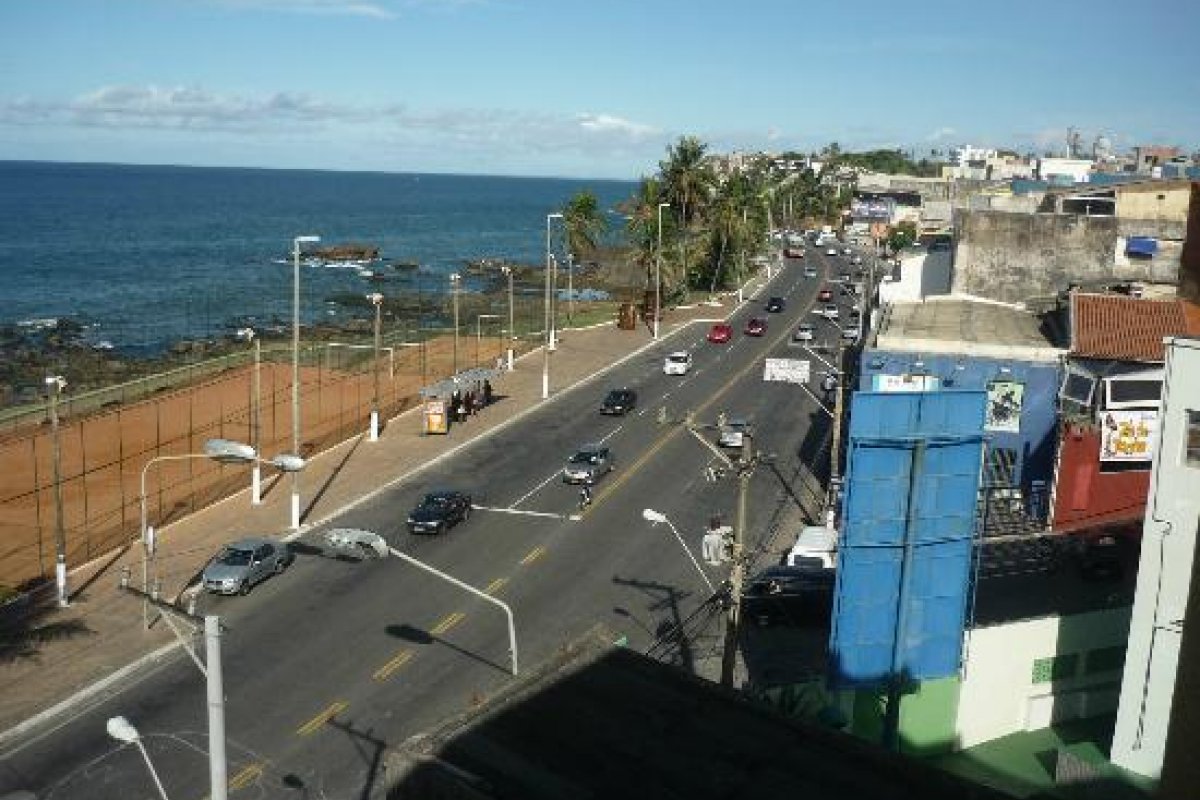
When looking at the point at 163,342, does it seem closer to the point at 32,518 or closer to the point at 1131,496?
the point at 32,518

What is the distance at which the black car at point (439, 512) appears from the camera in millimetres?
41781

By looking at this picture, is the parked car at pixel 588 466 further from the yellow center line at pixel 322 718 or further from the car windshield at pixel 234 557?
the yellow center line at pixel 322 718

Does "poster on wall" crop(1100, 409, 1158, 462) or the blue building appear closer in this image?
"poster on wall" crop(1100, 409, 1158, 462)

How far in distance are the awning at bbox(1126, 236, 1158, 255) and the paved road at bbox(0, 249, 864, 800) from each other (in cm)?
1807

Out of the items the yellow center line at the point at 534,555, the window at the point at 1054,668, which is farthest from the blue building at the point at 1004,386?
the yellow center line at the point at 534,555

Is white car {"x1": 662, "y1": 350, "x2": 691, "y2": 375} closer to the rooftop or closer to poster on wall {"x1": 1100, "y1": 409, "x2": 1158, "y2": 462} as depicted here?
the rooftop

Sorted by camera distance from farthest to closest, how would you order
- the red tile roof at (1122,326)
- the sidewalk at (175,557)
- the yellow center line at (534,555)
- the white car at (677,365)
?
the white car at (677,365) → the red tile roof at (1122,326) → the yellow center line at (534,555) → the sidewalk at (175,557)

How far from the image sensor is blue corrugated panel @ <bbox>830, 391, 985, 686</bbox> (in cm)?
2528

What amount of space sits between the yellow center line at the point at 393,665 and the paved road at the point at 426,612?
80 millimetres

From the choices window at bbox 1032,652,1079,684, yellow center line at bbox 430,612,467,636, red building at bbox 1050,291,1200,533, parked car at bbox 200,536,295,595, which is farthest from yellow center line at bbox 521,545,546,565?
red building at bbox 1050,291,1200,533

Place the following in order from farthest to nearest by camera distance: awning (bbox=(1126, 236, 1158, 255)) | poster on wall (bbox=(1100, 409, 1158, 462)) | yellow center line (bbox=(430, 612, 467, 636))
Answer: awning (bbox=(1126, 236, 1158, 255)) → poster on wall (bbox=(1100, 409, 1158, 462)) → yellow center line (bbox=(430, 612, 467, 636))

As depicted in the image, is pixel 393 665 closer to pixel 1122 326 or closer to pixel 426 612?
pixel 426 612

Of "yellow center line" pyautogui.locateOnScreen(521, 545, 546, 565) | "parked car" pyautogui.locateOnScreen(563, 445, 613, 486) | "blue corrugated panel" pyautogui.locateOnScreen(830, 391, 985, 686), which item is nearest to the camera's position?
"blue corrugated panel" pyautogui.locateOnScreen(830, 391, 985, 686)

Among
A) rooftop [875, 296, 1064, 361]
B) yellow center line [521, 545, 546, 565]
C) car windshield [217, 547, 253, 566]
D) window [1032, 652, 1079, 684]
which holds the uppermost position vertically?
rooftop [875, 296, 1064, 361]
